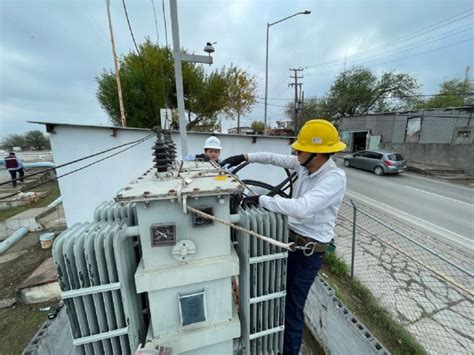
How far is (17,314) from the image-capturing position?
11.9 feet

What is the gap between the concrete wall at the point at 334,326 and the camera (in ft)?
6.35

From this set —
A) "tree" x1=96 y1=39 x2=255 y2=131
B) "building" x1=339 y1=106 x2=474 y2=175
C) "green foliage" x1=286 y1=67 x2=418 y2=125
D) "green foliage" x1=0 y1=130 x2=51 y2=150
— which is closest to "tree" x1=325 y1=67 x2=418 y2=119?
"green foliage" x1=286 y1=67 x2=418 y2=125

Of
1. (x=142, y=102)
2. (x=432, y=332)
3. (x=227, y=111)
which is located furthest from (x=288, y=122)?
(x=432, y=332)

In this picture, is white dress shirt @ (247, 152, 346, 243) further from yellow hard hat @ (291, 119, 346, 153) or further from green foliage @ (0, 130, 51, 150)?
green foliage @ (0, 130, 51, 150)

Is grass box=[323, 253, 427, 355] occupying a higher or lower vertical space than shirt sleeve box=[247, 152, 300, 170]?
lower

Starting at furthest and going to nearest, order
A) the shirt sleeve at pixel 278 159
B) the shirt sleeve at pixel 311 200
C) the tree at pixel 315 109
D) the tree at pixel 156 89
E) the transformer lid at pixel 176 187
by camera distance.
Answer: the tree at pixel 315 109
the tree at pixel 156 89
the shirt sleeve at pixel 278 159
the shirt sleeve at pixel 311 200
the transformer lid at pixel 176 187

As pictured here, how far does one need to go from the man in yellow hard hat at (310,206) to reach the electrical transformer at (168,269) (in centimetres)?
32

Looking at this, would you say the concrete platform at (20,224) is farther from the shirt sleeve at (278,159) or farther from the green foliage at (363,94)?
the green foliage at (363,94)

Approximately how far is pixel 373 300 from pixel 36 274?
19.2ft

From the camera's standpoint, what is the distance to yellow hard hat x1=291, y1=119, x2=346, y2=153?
1809mm

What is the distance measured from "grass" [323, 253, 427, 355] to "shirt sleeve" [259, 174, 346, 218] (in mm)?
2018

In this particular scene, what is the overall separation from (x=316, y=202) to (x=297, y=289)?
905mm

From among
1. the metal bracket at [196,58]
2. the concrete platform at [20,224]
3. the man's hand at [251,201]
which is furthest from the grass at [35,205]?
the man's hand at [251,201]

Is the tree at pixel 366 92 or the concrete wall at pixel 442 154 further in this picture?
the tree at pixel 366 92
